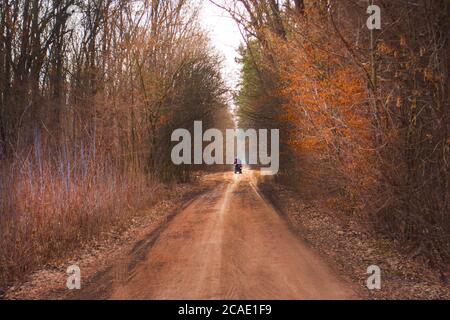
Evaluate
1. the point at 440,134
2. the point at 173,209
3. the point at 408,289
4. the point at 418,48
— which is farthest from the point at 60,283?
the point at 173,209

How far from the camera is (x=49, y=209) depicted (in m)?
8.09

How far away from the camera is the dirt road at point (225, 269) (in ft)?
19.0

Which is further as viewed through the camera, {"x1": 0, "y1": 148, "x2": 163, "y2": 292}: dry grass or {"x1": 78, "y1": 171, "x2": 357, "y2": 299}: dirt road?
{"x1": 0, "y1": 148, "x2": 163, "y2": 292}: dry grass

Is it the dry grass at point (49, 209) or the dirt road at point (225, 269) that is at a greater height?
the dry grass at point (49, 209)

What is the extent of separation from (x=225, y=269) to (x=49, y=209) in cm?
358

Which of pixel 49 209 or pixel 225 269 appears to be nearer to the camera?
pixel 225 269

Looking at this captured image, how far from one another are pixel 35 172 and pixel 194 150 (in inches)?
873

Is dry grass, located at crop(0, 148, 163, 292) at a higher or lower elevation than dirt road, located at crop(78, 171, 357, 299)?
higher

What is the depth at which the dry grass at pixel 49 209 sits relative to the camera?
6.98 metres

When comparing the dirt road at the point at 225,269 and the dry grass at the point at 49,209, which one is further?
the dry grass at the point at 49,209

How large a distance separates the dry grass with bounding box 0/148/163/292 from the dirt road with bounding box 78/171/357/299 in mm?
1381

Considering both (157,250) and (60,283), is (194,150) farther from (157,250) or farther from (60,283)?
(60,283)

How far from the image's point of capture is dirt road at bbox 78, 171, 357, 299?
5.79 metres

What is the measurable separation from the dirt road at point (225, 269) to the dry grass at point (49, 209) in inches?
54.4
